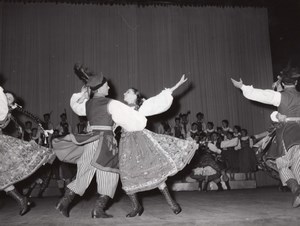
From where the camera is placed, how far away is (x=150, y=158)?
331 cm

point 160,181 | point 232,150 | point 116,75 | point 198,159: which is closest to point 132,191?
point 160,181

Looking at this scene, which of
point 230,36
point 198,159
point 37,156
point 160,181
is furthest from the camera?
point 230,36

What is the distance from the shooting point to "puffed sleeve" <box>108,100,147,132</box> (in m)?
3.25

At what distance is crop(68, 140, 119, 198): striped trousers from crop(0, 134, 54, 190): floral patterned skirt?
2.21 ft

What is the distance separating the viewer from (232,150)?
25.0 ft

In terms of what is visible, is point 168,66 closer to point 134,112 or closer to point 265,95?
point 265,95

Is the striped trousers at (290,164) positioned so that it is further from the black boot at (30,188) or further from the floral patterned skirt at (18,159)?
the black boot at (30,188)

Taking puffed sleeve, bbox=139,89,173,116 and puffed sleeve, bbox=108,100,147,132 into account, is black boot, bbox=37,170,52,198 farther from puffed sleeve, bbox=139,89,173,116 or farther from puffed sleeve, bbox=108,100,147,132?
puffed sleeve, bbox=139,89,173,116

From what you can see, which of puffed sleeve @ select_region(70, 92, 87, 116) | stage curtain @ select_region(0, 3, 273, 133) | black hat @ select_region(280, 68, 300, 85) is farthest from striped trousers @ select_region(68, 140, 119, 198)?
stage curtain @ select_region(0, 3, 273, 133)

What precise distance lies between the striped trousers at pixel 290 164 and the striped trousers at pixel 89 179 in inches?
70.3

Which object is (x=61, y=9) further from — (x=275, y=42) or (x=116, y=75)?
(x=275, y=42)

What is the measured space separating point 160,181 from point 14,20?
8466 mm

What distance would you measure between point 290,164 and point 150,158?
151 centimetres

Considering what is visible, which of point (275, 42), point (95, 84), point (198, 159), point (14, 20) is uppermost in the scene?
point (14, 20)
